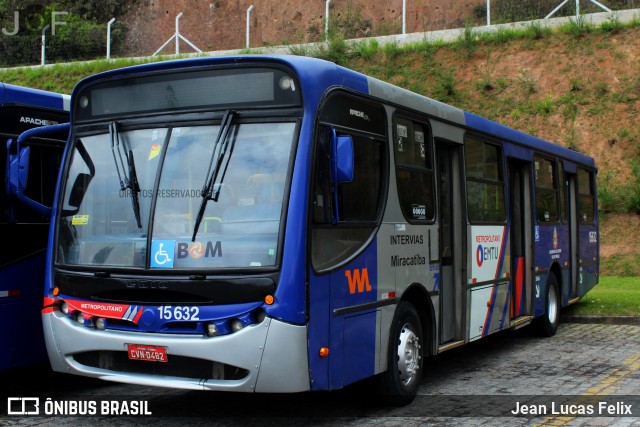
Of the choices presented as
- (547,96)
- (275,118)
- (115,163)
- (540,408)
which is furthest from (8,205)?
(547,96)

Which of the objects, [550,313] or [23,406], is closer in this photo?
[23,406]

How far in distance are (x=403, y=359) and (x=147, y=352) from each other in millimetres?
2537

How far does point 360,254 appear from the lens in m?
6.82

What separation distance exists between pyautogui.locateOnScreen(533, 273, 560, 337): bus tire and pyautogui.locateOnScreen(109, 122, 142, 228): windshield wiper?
25.2ft

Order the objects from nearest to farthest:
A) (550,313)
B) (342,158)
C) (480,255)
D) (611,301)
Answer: (342,158) < (480,255) < (550,313) < (611,301)

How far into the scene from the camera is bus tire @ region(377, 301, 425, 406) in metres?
7.34

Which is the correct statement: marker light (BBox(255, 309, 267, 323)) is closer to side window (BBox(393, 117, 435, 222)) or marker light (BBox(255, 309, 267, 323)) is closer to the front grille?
the front grille

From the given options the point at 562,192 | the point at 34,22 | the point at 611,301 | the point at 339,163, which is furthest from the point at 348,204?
the point at 34,22

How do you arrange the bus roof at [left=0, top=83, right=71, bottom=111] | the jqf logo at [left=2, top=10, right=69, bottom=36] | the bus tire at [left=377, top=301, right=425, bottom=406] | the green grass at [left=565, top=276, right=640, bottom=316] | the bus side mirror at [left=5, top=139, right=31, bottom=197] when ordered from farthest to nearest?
the jqf logo at [left=2, top=10, right=69, bottom=36]
the green grass at [left=565, top=276, right=640, bottom=316]
the bus roof at [left=0, top=83, right=71, bottom=111]
the bus tire at [left=377, top=301, right=425, bottom=406]
the bus side mirror at [left=5, top=139, right=31, bottom=197]

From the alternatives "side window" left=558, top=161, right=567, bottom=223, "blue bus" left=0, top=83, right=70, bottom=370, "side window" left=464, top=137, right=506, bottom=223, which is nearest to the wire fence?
"side window" left=558, top=161, right=567, bottom=223

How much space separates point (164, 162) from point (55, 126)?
1.72 meters

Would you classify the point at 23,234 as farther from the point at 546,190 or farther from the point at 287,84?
the point at 546,190

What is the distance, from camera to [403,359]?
7.57 m

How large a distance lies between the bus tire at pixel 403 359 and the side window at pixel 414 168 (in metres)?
0.98
